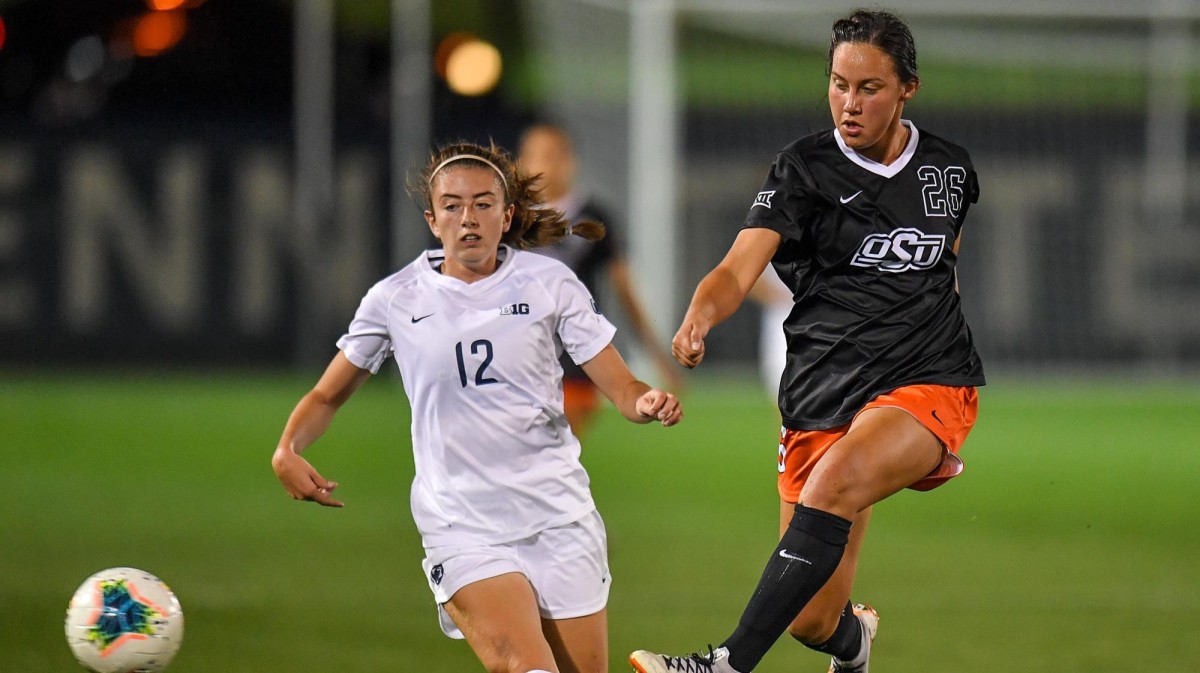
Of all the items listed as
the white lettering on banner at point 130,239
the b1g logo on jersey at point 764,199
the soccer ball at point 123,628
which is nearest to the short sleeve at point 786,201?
the b1g logo on jersey at point 764,199

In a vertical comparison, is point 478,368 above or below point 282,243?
above

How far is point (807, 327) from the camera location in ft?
16.5

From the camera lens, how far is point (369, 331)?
464cm

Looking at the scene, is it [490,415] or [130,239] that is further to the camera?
[130,239]

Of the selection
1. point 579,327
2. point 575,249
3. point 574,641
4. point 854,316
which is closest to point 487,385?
point 579,327

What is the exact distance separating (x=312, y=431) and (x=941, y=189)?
1.94m

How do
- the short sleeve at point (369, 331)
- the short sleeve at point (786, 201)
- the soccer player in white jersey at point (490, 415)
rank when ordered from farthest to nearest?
the short sleeve at point (786, 201) → the short sleeve at point (369, 331) → the soccer player in white jersey at point (490, 415)

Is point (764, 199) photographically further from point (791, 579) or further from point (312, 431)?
point (312, 431)

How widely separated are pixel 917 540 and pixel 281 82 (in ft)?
42.4

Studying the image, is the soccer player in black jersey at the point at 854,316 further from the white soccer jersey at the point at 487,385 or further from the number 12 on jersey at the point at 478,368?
the number 12 on jersey at the point at 478,368

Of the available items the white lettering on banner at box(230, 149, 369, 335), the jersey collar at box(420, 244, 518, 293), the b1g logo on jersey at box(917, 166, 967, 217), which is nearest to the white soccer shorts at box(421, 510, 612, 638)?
the jersey collar at box(420, 244, 518, 293)

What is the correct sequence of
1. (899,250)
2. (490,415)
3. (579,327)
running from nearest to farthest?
(490,415) < (579,327) < (899,250)

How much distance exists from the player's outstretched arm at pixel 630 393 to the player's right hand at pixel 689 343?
0.10m

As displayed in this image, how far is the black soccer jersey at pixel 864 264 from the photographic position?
4.85 meters
